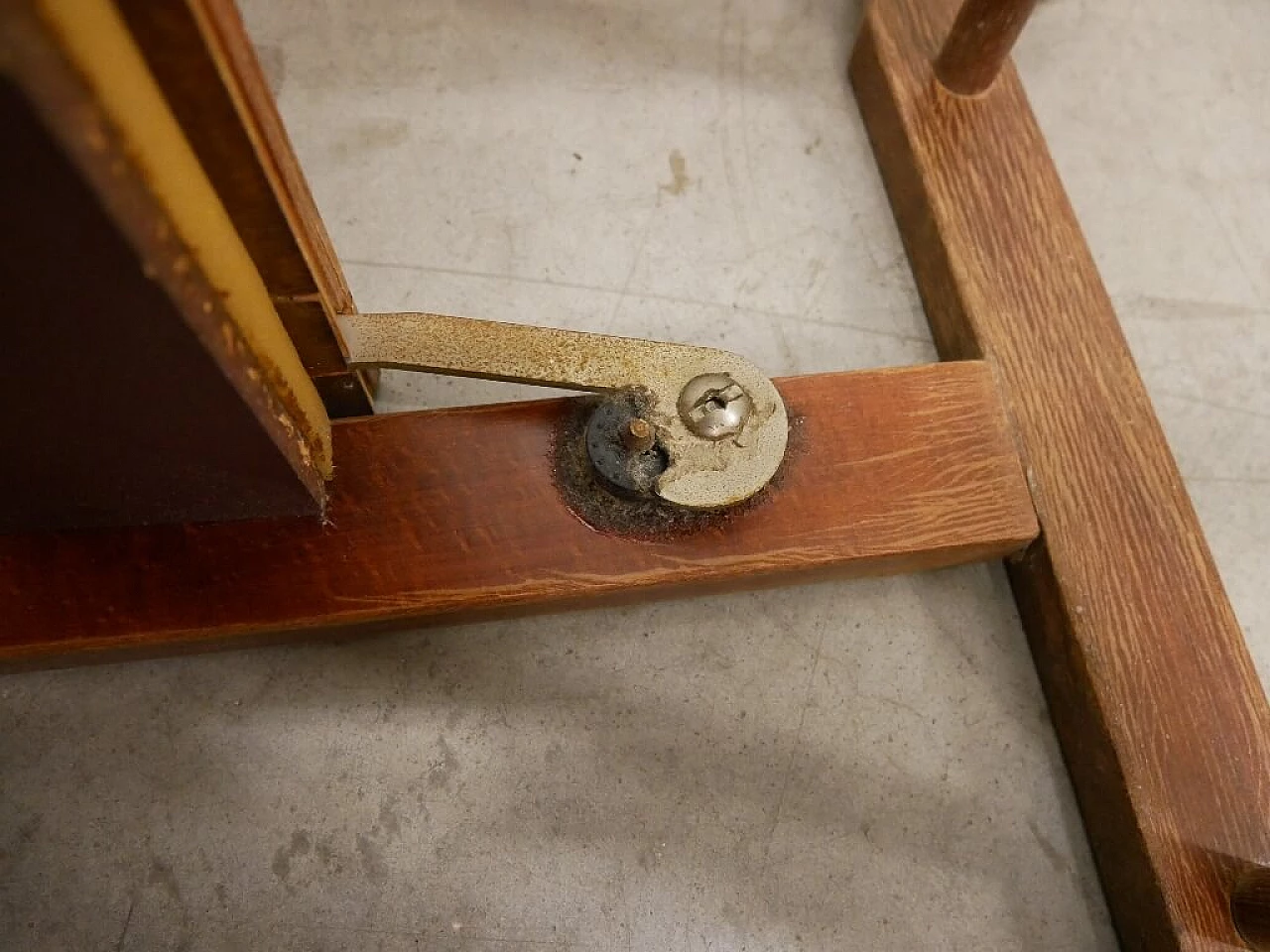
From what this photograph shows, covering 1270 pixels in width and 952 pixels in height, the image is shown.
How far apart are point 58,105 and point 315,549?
395 mm

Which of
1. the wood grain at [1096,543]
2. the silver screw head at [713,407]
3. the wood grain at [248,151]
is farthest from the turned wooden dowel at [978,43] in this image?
the wood grain at [248,151]

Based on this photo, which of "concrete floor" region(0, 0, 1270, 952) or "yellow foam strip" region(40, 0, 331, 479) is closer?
"yellow foam strip" region(40, 0, 331, 479)

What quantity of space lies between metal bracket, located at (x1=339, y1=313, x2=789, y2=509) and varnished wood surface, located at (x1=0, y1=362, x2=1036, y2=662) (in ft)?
0.15

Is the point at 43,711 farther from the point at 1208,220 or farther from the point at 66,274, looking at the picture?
the point at 1208,220

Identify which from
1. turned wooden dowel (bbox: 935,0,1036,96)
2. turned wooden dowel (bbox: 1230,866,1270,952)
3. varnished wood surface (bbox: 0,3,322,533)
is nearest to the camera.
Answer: varnished wood surface (bbox: 0,3,322,533)

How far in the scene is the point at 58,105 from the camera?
1.12 feet

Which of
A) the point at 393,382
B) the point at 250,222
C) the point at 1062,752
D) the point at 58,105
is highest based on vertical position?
the point at 58,105

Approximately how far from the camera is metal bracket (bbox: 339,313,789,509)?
2.21 feet

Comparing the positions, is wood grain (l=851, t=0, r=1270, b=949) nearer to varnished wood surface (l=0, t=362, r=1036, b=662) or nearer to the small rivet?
varnished wood surface (l=0, t=362, r=1036, b=662)

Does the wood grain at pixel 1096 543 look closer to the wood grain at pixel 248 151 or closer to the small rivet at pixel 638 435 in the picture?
the small rivet at pixel 638 435

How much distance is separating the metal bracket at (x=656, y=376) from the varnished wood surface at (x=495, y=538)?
5 centimetres

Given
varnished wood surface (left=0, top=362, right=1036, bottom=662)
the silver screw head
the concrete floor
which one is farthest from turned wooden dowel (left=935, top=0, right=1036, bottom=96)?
the silver screw head

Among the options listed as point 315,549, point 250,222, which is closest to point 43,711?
point 315,549

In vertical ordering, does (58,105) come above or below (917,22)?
above
